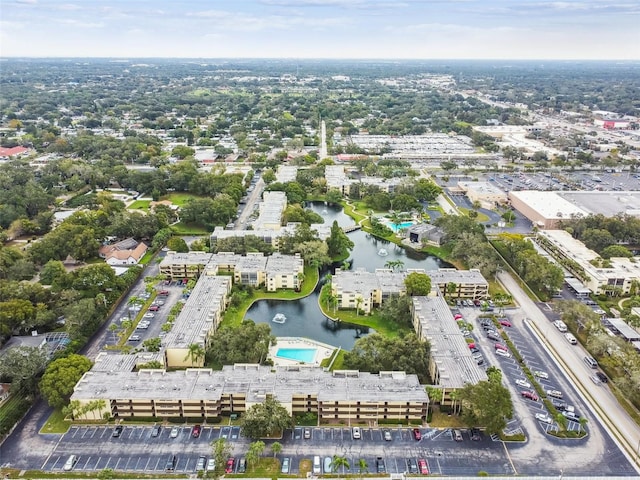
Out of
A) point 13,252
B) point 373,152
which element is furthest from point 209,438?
point 373,152

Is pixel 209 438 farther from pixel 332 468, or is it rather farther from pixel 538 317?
pixel 538 317

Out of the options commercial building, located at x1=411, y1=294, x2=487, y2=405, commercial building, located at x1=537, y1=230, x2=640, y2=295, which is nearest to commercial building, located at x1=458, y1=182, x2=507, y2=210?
commercial building, located at x1=537, y1=230, x2=640, y2=295

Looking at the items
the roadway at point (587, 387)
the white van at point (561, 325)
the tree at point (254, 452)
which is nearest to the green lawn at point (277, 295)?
the tree at point (254, 452)

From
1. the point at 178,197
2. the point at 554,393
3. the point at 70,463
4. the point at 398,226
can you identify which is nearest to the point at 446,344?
the point at 554,393

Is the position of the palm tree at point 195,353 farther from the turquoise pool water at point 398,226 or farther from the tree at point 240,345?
the turquoise pool water at point 398,226

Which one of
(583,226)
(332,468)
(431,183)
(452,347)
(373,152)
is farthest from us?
(373,152)

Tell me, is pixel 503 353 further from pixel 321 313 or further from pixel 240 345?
pixel 240 345

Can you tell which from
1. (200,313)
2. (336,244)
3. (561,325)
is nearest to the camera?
(200,313)
